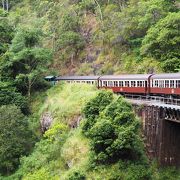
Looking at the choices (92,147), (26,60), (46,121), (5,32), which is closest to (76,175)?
(92,147)

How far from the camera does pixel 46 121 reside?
5128 centimetres

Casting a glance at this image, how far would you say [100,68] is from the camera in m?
66.3

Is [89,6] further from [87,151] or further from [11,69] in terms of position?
[87,151]

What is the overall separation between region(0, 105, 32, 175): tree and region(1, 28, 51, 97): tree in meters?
11.3

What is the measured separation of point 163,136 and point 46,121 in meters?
18.6

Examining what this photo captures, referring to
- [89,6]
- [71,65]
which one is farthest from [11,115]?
[89,6]

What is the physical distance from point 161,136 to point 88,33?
40462 mm

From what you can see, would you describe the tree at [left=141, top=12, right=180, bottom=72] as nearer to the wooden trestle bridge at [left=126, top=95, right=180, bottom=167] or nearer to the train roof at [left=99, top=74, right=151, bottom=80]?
the train roof at [left=99, top=74, right=151, bottom=80]

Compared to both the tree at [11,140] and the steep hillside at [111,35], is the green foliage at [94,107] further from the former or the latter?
the steep hillside at [111,35]

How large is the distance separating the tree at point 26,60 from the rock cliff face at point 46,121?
24.9 feet

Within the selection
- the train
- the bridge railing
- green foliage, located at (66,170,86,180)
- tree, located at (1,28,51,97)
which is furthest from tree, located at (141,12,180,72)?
green foliage, located at (66,170,86,180)

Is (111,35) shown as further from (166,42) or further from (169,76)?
(169,76)

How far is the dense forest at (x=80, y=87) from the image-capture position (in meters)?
35.7

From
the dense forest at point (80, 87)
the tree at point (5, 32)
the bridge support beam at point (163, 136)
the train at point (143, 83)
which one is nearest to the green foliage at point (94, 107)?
the dense forest at point (80, 87)
